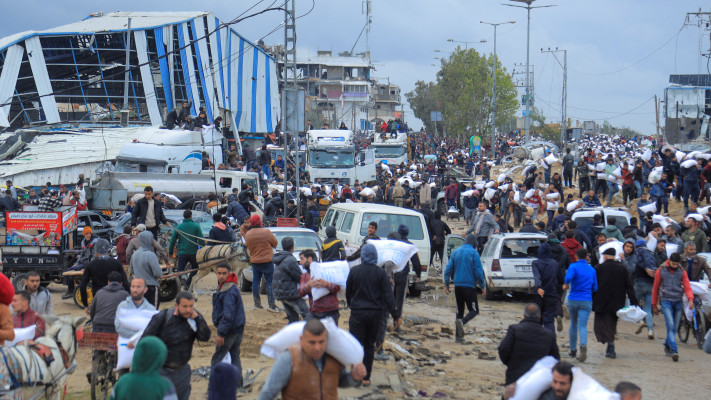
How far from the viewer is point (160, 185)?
1097 inches

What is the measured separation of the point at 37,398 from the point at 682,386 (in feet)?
25.1

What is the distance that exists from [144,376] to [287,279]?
5.24 m

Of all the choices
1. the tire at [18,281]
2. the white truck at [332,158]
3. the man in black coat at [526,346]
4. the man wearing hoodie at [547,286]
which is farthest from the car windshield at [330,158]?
the man in black coat at [526,346]

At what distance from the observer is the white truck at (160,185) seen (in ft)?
85.5

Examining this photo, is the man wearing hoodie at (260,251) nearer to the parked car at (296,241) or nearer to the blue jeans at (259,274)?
the blue jeans at (259,274)

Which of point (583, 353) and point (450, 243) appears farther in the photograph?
point (450, 243)

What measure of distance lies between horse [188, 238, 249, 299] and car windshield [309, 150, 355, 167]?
76.0 ft

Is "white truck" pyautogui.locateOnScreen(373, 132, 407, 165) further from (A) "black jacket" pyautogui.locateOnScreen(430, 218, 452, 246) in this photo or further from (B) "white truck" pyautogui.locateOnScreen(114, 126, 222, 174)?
(A) "black jacket" pyautogui.locateOnScreen(430, 218, 452, 246)

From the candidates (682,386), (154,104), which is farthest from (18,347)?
(154,104)

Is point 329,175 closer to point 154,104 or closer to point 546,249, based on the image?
point 154,104

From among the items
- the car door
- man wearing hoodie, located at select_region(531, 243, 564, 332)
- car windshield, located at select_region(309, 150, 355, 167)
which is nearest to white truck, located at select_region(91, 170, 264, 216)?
the car door

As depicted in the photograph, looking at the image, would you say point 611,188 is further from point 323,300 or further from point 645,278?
point 323,300

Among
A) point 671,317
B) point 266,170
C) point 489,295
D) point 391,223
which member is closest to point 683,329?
point 671,317

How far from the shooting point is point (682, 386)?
10680mm
